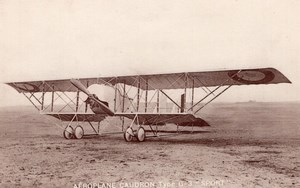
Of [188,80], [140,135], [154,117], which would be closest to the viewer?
[140,135]

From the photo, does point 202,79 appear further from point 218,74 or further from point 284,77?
point 284,77

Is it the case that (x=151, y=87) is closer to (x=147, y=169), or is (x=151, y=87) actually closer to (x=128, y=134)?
(x=128, y=134)

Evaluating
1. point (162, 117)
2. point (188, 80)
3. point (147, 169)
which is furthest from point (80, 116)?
point (147, 169)

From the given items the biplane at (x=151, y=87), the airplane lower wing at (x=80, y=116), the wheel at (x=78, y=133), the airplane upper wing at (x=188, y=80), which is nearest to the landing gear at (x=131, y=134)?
the biplane at (x=151, y=87)

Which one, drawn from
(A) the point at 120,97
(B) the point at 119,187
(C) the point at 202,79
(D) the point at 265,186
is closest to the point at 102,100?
(A) the point at 120,97

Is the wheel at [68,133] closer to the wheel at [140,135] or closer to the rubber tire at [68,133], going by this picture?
the rubber tire at [68,133]

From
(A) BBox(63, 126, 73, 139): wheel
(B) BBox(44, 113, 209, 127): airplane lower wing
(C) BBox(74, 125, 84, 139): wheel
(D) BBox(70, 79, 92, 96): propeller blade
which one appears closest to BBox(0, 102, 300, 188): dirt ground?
(B) BBox(44, 113, 209, 127): airplane lower wing

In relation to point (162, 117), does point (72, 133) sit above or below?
below

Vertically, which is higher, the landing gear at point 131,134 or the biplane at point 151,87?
the biplane at point 151,87
